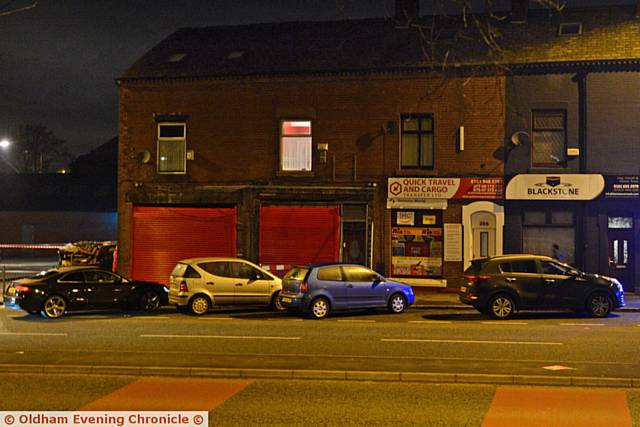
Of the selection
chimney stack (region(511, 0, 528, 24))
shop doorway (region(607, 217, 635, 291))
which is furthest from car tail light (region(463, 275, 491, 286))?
chimney stack (region(511, 0, 528, 24))

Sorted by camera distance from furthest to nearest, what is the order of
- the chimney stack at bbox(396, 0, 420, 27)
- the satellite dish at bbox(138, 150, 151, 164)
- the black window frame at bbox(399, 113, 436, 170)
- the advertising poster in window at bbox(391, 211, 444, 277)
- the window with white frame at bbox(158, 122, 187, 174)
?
the chimney stack at bbox(396, 0, 420, 27)
the window with white frame at bbox(158, 122, 187, 174)
the satellite dish at bbox(138, 150, 151, 164)
the black window frame at bbox(399, 113, 436, 170)
the advertising poster in window at bbox(391, 211, 444, 277)

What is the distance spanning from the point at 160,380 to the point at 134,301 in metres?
9.63

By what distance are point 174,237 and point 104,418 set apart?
18.3m

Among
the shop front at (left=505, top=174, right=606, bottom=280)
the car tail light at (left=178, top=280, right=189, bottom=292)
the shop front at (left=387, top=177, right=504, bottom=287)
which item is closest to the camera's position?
the car tail light at (left=178, top=280, right=189, bottom=292)

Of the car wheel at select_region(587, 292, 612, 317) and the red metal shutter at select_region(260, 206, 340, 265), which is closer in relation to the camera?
the car wheel at select_region(587, 292, 612, 317)

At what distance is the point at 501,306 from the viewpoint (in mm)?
17859

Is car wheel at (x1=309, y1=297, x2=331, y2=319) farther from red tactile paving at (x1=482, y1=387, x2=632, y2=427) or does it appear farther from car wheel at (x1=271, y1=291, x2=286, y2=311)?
red tactile paving at (x1=482, y1=387, x2=632, y2=427)

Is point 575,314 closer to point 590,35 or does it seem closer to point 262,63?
point 590,35

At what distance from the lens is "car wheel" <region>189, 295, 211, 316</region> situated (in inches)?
736

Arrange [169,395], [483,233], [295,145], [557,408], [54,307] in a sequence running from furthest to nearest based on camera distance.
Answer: [295,145]
[483,233]
[54,307]
[169,395]
[557,408]

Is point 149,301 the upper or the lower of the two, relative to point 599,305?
lower

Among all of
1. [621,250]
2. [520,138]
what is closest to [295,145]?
[520,138]

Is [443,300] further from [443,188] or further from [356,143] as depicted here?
[356,143]

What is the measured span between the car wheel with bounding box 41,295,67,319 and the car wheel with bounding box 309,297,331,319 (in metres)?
6.57
